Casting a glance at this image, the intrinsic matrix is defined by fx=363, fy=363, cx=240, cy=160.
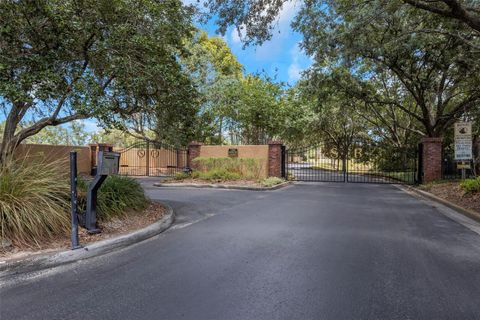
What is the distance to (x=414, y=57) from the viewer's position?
1648 cm

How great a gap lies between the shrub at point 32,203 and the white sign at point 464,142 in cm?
1311

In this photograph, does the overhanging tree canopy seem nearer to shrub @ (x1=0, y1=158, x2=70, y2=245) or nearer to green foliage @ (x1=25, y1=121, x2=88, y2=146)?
shrub @ (x1=0, y1=158, x2=70, y2=245)

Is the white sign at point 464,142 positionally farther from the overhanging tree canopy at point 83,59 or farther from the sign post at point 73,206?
the sign post at point 73,206

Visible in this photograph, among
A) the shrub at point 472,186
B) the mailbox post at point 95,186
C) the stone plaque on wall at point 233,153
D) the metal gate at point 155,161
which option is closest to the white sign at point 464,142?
the shrub at point 472,186

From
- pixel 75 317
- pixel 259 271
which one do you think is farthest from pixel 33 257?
pixel 259 271

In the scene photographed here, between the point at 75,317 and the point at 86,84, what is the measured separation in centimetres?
485

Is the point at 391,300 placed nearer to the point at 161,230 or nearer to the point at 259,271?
the point at 259,271

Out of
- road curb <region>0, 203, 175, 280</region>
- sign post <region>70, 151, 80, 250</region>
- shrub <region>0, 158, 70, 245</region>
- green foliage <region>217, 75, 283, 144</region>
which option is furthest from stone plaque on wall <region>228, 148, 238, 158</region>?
sign post <region>70, 151, 80, 250</region>

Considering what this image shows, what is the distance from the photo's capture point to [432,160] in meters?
16.6

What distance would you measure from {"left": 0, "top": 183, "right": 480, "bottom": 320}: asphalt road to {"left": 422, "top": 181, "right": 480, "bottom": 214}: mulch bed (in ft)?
8.31

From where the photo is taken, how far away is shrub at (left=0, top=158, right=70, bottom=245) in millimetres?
5223

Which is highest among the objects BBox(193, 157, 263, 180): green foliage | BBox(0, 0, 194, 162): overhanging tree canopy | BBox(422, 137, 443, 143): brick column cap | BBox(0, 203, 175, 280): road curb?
BBox(0, 0, 194, 162): overhanging tree canopy

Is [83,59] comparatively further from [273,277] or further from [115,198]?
[273,277]

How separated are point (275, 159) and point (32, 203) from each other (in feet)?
47.0
